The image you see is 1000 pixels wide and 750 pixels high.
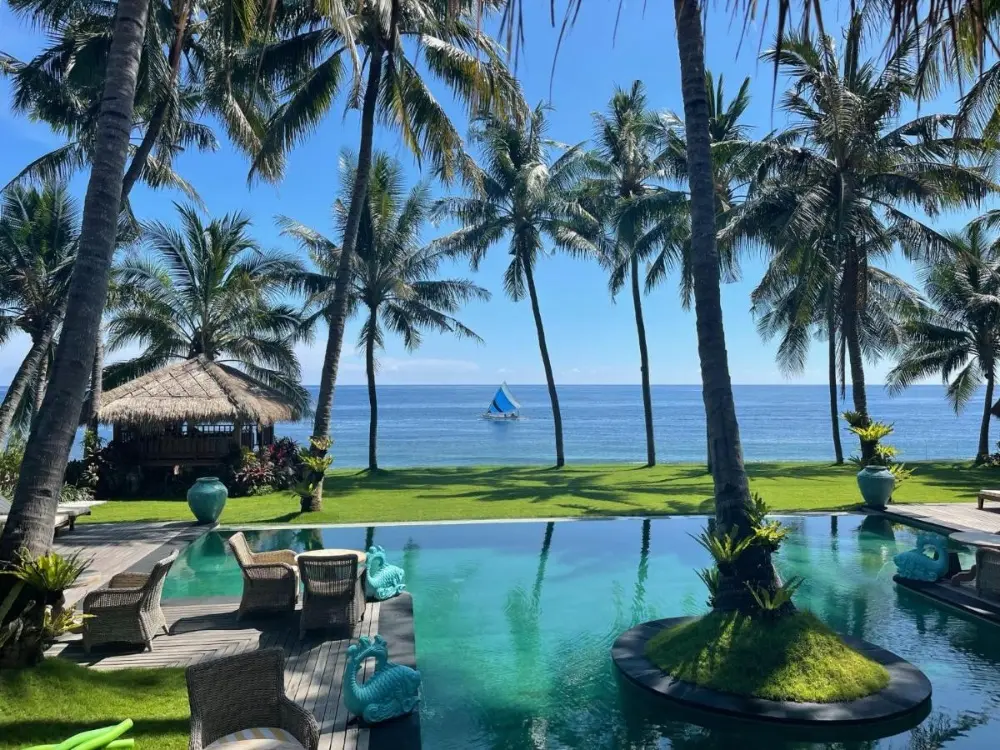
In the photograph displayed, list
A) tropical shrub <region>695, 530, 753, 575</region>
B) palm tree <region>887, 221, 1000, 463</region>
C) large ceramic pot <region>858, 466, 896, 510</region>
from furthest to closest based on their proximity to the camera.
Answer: palm tree <region>887, 221, 1000, 463</region>
large ceramic pot <region>858, 466, 896, 510</region>
tropical shrub <region>695, 530, 753, 575</region>

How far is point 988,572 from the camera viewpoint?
810 centimetres

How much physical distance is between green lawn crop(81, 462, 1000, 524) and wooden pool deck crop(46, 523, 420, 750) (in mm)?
A: 5416

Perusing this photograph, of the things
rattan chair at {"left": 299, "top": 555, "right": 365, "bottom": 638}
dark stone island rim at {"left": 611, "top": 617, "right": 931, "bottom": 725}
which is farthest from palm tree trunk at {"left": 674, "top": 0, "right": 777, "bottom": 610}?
rattan chair at {"left": 299, "top": 555, "right": 365, "bottom": 638}

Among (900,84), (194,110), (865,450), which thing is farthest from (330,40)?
(865,450)

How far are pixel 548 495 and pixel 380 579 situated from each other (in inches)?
359

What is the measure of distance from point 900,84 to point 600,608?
1472 centimetres

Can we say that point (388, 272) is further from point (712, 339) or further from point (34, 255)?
point (712, 339)

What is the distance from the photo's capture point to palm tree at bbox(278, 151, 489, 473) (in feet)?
75.8

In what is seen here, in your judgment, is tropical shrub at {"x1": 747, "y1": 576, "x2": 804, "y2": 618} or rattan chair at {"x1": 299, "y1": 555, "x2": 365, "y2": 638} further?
rattan chair at {"x1": 299, "y1": 555, "x2": 365, "y2": 638}

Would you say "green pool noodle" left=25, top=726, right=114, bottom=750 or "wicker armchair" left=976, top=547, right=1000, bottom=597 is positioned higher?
"green pool noodle" left=25, top=726, right=114, bottom=750

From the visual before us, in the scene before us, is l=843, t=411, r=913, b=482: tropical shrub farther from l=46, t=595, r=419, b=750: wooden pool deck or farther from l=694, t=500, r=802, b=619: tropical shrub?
l=46, t=595, r=419, b=750: wooden pool deck

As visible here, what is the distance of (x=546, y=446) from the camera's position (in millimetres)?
52312

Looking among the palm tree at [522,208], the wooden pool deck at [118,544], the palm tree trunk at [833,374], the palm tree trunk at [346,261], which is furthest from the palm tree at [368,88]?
the palm tree trunk at [833,374]

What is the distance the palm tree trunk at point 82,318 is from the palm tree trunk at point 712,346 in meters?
4.83
